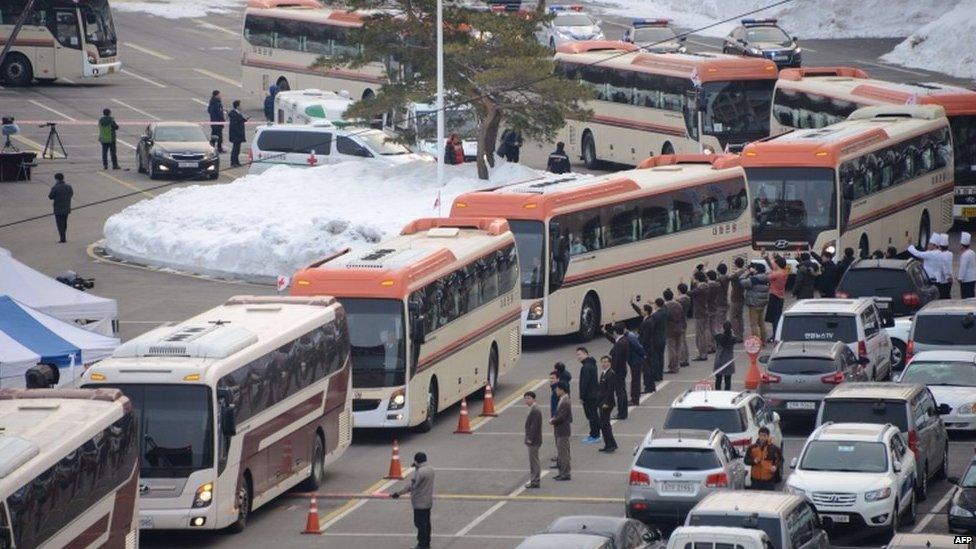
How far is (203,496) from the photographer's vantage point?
2677cm

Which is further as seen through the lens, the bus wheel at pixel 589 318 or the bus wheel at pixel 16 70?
the bus wheel at pixel 16 70

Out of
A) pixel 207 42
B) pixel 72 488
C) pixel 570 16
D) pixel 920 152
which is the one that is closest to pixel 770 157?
pixel 920 152

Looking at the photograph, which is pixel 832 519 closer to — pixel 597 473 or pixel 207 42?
pixel 597 473

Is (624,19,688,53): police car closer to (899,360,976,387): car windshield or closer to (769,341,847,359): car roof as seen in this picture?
(769,341,847,359): car roof

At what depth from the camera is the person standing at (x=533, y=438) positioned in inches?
1175

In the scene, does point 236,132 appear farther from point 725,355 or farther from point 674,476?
point 674,476

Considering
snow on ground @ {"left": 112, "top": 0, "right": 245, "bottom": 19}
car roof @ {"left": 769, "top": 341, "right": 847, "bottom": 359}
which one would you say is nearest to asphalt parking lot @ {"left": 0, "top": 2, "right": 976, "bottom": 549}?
car roof @ {"left": 769, "top": 341, "right": 847, "bottom": 359}

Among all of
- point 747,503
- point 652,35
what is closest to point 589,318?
point 747,503

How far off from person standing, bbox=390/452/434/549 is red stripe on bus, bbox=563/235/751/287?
45.5 feet

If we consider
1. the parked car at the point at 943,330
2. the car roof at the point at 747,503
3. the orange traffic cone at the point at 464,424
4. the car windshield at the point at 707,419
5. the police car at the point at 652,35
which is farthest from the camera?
the police car at the point at 652,35

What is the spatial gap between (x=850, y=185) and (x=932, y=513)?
59.4 ft

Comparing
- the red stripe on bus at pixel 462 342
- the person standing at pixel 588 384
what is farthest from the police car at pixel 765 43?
the person standing at pixel 588 384

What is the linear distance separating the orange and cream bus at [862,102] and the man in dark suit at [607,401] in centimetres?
2249

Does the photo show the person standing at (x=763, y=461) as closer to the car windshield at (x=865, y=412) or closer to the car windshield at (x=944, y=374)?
the car windshield at (x=865, y=412)
